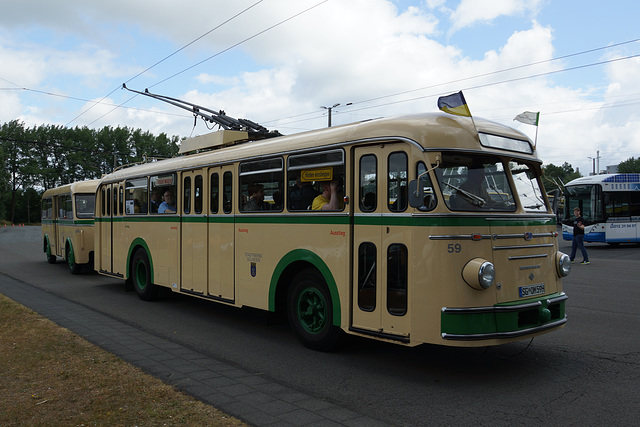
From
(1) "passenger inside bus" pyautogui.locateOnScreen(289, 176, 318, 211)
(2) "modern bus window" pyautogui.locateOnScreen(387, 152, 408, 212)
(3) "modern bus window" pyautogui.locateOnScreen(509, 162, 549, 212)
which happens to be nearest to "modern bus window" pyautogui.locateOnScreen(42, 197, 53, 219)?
(1) "passenger inside bus" pyautogui.locateOnScreen(289, 176, 318, 211)

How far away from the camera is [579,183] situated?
27.5m

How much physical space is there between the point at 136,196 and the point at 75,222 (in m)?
6.05

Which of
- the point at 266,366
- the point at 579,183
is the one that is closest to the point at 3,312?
the point at 266,366

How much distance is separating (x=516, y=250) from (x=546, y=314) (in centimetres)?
81

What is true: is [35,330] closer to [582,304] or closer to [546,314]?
[546,314]

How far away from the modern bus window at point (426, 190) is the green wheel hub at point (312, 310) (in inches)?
77.7

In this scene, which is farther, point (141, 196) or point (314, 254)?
point (141, 196)

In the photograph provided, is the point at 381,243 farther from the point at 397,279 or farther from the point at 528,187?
the point at 528,187

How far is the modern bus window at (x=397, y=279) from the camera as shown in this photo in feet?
19.5

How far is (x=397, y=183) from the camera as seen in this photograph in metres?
6.15

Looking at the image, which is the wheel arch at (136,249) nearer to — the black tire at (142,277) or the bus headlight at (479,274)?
the black tire at (142,277)

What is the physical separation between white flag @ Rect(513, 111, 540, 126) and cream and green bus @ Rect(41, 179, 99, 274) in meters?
13.7

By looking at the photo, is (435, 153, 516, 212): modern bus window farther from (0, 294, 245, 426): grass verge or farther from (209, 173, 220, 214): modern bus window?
(209, 173, 220, 214): modern bus window

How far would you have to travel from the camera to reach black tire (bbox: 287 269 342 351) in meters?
7.00
